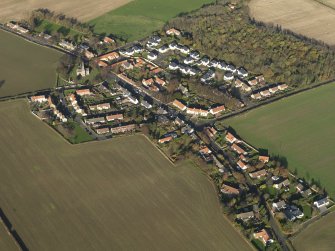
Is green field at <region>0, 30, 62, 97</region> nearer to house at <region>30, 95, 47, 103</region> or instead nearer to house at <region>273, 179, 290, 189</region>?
house at <region>30, 95, 47, 103</region>

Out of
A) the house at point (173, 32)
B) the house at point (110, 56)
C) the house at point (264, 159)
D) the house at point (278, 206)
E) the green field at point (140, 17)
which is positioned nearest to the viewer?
the house at point (278, 206)

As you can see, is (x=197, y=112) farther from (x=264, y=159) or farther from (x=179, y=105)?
(x=264, y=159)

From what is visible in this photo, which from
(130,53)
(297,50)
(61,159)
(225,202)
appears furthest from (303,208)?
(130,53)

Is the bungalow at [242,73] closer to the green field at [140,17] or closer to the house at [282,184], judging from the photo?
the green field at [140,17]

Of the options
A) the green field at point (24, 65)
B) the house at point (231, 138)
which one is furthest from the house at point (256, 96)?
the green field at point (24, 65)

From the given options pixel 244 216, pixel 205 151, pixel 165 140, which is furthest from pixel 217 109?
pixel 244 216

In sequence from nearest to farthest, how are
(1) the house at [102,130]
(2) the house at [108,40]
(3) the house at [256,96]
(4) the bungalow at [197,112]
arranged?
(1) the house at [102,130]
(4) the bungalow at [197,112]
(3) the house at [256,96]
(2) the house at [108,40]

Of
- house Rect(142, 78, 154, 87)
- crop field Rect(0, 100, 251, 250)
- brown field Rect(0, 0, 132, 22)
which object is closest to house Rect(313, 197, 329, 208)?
crop field Rect(0, 100, 251, 250)
